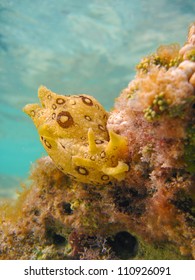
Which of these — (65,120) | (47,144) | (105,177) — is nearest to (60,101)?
(65,120)

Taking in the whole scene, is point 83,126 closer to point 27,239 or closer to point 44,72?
point 27,239

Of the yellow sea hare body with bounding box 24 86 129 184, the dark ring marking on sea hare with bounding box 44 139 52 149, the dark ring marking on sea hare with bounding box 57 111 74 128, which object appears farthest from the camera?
the dark ring marking on sea hare with bounding box 44 139 52 149

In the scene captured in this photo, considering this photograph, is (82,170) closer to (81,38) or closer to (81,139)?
(81,139)

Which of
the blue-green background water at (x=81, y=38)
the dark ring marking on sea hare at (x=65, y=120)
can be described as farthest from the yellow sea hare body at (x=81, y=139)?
the blue-green background water at (x=81, y=38)

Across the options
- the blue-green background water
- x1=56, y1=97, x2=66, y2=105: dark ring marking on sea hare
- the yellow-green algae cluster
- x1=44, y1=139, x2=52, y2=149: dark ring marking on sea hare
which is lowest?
the yellow-green algae cluster

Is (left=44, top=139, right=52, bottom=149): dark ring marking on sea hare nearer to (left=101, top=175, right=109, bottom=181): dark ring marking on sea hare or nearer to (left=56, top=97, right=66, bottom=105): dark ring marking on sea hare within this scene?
(left=56, top=97, right=66, bottom=105): dark ring marking on sea hare

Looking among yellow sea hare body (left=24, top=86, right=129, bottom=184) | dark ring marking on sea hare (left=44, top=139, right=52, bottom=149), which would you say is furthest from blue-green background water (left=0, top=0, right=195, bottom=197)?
yellow sea hare body (left=24, top=86, right=129, bottom=184)

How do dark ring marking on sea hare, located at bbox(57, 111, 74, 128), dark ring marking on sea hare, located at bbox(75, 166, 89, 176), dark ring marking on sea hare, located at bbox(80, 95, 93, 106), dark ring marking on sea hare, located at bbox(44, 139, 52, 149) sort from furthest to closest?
1. dark ring marking on sea hare, located at bbox(80, 95, 93, 106)
2. dark ring marking on sea hare, located at bbox(44, 139, 52, 149)
3. dark ring marking on sea hare, located at bbox(57, 111, 74, 128)
4. dark ring marking on sea hare, located at bbox(75, 166, 89, 176)

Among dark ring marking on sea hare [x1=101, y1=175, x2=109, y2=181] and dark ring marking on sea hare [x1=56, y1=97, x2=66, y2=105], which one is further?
dark ring marking on sea hare [x1=56, y1=97, x2=66, y2=105]
